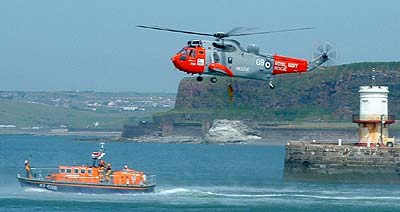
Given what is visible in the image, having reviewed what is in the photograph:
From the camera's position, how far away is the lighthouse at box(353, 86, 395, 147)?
8044 centimetres

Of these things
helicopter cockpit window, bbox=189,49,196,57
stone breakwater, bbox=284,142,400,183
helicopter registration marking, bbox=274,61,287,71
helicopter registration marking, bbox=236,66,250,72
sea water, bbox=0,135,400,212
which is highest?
helicopter cockpit window, bbox=189,49,196,57

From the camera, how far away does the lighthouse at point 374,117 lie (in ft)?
264

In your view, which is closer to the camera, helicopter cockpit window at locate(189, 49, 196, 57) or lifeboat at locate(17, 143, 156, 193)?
helicopter cockpit window at locate(189, 49, 196, 57)

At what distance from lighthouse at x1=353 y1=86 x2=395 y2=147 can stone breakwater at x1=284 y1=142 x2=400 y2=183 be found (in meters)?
1.33

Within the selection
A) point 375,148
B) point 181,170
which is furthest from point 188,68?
point 181,170

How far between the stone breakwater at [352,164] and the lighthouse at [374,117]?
1.33 metres

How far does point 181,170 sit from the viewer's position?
10681 centimetres

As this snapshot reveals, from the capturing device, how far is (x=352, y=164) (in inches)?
3130

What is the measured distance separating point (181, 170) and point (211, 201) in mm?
38298

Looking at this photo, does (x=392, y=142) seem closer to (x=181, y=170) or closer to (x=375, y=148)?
(x=375, y=148)

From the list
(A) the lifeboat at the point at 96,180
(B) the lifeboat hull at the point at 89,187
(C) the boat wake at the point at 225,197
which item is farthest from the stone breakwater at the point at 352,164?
(A) the lifeboat at the point at 96,180

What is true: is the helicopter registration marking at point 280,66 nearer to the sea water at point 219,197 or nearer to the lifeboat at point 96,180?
the sea water at point 219,197

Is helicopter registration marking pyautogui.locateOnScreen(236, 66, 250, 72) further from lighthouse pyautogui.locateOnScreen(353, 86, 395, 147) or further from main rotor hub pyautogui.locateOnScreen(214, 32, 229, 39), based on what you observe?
lighthouse pyautogui.locateOnScreen(353, 86, 395, 147)

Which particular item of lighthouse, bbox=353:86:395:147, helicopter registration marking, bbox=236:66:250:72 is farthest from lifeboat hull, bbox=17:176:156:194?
helicopter registration marking, bbox=236:66:250:72
